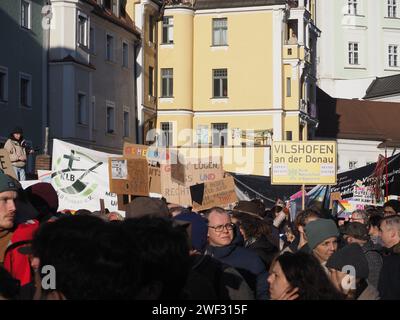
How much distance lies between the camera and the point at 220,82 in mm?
53375

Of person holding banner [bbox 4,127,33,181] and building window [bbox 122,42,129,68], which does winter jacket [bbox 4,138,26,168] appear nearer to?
person holding banner [bbox 4,127,33,181]

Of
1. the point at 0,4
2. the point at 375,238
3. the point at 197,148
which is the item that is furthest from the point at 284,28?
the point at 375,238

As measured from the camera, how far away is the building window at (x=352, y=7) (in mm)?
79938

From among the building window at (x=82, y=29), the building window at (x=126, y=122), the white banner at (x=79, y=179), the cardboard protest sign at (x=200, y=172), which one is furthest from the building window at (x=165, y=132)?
the white banner at (x=79, y=179)

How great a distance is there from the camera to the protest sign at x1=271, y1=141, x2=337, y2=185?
19.1m

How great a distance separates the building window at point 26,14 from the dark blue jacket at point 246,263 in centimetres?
3129

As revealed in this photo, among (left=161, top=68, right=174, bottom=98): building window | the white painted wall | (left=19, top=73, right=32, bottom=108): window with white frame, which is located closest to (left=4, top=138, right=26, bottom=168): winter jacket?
(left=19, top=73, right=32, bottom=108): window with white frame

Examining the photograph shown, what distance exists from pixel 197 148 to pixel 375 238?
4105cm

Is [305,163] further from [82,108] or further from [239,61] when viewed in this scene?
[239,61]

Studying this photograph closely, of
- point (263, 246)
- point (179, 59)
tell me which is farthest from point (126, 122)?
point (263, 246)

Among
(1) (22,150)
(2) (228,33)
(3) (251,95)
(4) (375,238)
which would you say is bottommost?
(4) (375,238)

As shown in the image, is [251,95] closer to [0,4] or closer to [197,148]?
[197,148]

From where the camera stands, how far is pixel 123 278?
→ 3.67 metres

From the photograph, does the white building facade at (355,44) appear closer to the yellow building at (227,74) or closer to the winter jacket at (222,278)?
the yellow building at (227,74)
